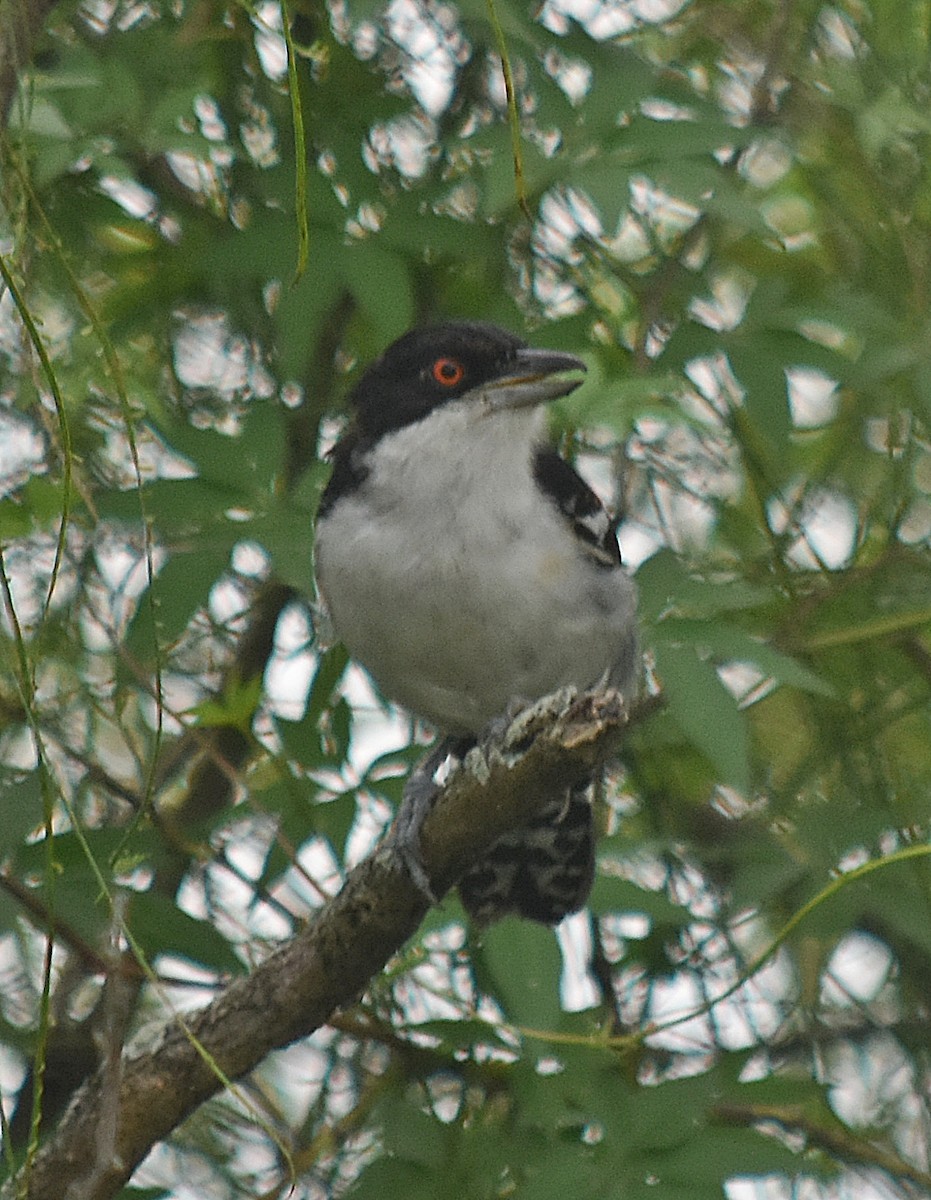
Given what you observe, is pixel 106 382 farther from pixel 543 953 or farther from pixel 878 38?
pixel 878 38

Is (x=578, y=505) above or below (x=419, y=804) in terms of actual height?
above

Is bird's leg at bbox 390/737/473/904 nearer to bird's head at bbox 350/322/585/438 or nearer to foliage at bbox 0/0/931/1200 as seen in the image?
foliage at bbox 0/0/931/1200

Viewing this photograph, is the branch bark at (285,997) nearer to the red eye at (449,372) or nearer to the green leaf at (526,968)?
the green leaf at (526,968)

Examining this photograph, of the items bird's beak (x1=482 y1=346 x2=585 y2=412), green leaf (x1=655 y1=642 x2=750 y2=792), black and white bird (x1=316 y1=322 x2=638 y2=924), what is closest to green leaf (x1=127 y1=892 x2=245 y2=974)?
Result: black and white bird (x1=316 y1=322 x2=638 y2=924)

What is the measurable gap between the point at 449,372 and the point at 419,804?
3.89ft

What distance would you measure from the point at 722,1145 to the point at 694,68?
3.23 metres

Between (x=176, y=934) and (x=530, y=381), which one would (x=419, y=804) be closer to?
(x=176, y=934)

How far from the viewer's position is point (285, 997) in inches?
141

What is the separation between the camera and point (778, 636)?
5098 mm

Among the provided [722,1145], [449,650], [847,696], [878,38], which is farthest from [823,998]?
[878,38]

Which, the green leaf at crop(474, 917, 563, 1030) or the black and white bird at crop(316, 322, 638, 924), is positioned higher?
the black and white bird at crop(316, 322, 638, 924)

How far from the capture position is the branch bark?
3.53m

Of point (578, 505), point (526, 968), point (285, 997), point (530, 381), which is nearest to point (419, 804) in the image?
point (526, 968)

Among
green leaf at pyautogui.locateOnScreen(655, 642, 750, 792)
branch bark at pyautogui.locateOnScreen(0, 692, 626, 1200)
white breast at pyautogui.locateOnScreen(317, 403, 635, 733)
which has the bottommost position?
branch bark at pyautogui.locateOnScreen(0, 692, 626, 1200)
